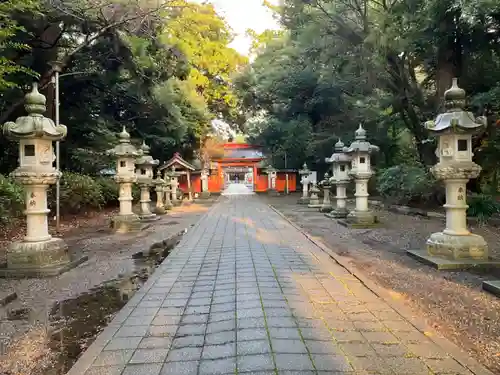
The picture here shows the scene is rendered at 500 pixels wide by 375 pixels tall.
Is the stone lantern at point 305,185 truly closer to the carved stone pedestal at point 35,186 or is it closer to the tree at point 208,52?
the tree at point 208,52

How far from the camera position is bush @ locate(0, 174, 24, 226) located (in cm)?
890

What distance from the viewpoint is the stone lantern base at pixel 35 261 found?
19.4ft

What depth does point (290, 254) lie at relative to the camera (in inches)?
→ 286

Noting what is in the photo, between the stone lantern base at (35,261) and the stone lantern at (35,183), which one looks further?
the stone lantern at (35,183)

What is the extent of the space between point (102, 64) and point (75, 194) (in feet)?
18.4

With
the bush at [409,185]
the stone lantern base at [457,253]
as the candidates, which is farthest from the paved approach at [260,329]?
the bush at [409,185]

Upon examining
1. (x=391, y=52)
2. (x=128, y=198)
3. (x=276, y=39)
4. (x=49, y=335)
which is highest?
(x=276, y=39)

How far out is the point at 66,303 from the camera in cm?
467

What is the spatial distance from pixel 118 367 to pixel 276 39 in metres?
30.0

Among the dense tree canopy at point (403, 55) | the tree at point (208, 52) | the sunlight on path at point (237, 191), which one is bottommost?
the sunlight on path at point (237, 191)

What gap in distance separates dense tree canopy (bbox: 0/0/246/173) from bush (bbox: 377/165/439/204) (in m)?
9.05

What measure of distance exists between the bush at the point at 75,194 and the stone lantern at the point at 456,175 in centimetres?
1128

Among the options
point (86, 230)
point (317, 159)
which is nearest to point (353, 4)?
point (86, 230)

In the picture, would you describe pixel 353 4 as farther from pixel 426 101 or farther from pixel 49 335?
pixel 49 335
